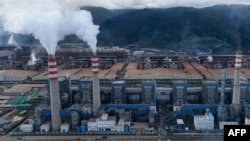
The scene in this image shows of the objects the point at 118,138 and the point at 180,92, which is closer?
the point at 118,138

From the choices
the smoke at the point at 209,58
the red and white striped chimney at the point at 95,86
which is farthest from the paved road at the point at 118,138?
the smoke at the point at 209,58

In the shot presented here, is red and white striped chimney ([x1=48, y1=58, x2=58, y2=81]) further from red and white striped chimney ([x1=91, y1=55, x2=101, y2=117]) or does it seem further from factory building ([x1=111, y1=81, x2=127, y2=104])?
factory building ([x1=111, y1=81, x2=127, y2=104])

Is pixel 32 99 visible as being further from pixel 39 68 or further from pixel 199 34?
pixel 199 34

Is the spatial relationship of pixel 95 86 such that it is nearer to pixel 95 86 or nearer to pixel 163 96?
pixel 95 86

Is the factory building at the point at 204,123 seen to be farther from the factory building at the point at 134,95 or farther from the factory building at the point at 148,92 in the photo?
the factory building at the point at 134,95

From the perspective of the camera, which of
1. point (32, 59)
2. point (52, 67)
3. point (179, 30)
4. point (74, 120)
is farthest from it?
point (179, 30)

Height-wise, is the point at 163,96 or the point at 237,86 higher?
the point at 237,86

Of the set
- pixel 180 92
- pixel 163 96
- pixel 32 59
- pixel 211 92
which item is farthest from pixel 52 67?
pixel 32 59

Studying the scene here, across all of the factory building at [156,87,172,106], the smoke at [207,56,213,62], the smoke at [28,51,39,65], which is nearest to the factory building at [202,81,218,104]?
the factory building at [156,87,172,106]
